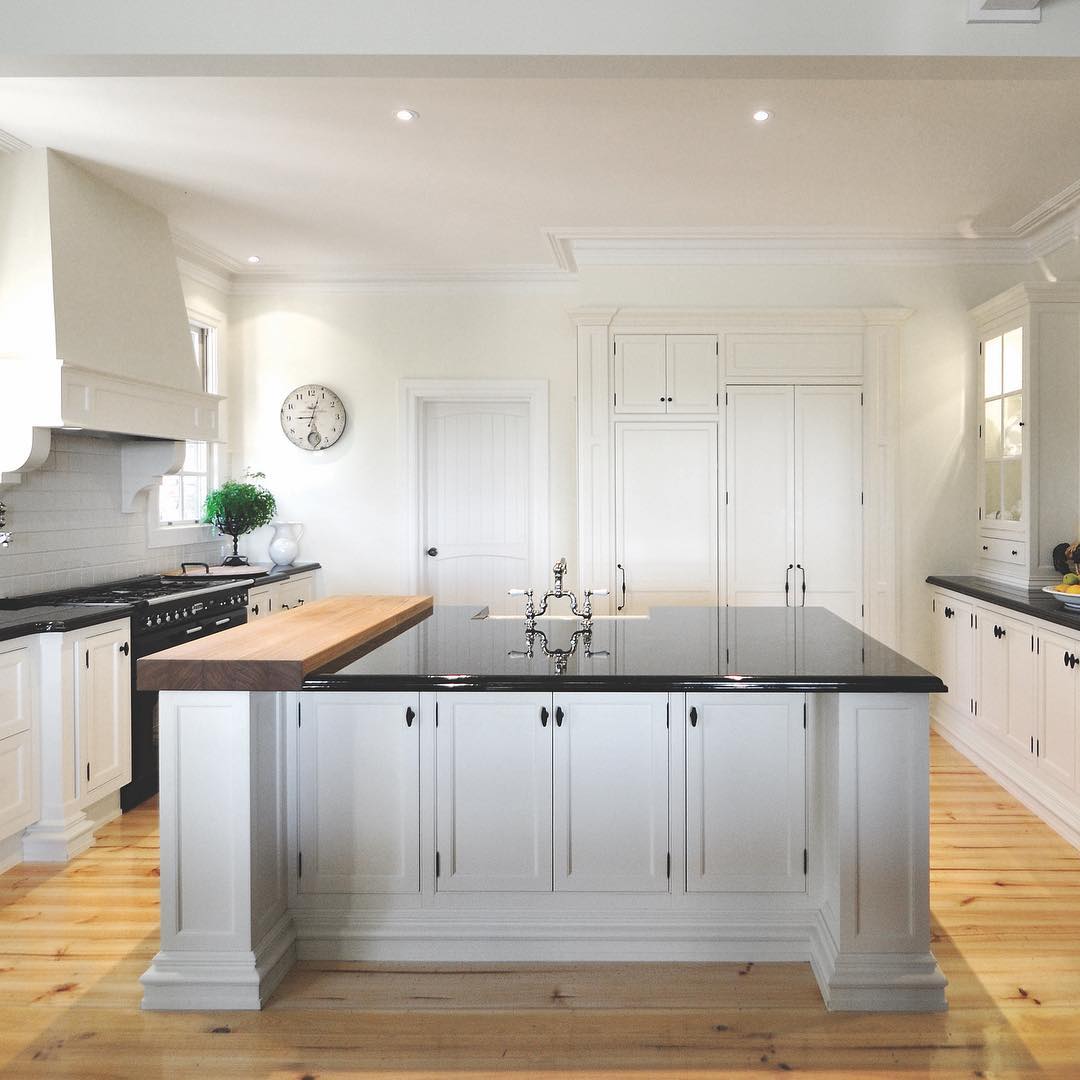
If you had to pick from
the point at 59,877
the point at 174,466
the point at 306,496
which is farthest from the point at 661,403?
the point at 59,877

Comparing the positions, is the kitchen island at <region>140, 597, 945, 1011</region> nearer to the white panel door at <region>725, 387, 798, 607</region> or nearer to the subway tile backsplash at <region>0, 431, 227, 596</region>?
the subway tile backsplash at <region>0, 431, 227, 596</region>

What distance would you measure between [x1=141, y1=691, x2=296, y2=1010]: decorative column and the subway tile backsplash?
6.44ft

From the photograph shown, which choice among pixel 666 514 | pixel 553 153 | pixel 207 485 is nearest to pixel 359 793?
pixel 553 153

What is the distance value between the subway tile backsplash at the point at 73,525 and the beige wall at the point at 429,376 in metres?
1.18

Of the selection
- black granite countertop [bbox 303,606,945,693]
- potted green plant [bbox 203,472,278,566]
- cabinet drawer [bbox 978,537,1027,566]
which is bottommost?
black granite countertop [bbox 303,606,945,693]

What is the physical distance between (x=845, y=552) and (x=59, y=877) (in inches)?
166

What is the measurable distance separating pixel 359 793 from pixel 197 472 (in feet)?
11.3

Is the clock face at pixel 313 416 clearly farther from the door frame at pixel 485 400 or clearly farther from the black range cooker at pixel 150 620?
the black range cooker at pixel 150 620

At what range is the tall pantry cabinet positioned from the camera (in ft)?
16.9

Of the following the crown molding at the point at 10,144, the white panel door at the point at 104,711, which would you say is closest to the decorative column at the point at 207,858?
the white panel door at the point at 104,711

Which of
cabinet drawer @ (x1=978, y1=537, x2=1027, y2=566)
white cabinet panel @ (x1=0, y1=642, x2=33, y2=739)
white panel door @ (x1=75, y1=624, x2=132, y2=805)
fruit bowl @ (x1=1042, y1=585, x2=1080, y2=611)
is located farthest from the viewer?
cabinet drawer @ (x1=978, y1=537, x2=1027, y2=566)

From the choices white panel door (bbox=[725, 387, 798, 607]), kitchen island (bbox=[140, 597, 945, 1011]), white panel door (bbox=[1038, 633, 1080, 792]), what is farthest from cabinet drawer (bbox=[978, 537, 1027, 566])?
kitchen island (bbox=[140, 597, 945, 1011])

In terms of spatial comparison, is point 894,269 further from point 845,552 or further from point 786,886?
point 786,886

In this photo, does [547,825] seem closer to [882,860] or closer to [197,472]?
[882,860]
